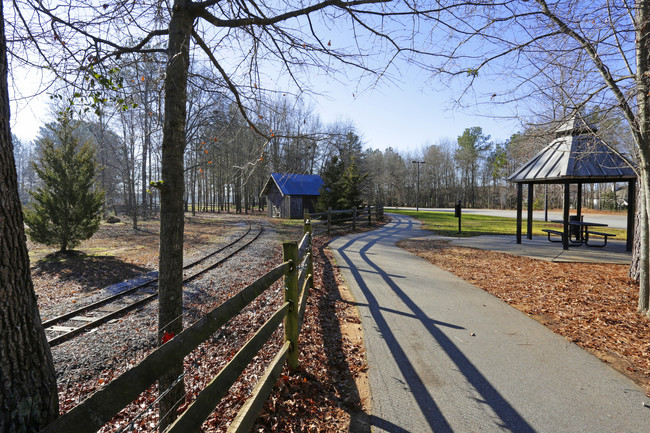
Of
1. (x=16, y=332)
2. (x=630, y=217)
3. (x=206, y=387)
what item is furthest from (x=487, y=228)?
(x=16, y=332)

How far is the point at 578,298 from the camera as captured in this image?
20.6 ft

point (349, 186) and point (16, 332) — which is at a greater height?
point (349, 186)

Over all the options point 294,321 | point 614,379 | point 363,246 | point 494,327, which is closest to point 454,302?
point 494,327

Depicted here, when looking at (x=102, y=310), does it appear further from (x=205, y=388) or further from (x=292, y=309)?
(x=205, y=388)

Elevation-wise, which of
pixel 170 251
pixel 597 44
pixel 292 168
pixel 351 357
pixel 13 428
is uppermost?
pixel 597 44

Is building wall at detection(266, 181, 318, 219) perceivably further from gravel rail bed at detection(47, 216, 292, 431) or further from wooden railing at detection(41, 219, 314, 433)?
wooden railing at detection(41, 219, 314, 433)

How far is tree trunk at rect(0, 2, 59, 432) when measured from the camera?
1458mm

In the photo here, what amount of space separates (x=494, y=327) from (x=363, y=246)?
333 inches

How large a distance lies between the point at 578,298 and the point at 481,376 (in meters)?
4.09

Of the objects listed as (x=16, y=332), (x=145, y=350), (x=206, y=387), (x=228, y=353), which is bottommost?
(x=145, y=350)

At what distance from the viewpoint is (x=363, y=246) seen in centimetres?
1342

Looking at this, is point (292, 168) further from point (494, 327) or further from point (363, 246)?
point (363, 246)

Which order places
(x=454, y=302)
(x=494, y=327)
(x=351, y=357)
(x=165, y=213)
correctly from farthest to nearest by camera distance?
1. (x=454, y=302)
2. (x=494, y=327)
3. (x=351, y=357)
4. (x=165, y=213)

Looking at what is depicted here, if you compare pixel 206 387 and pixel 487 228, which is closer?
pixel 206 387
